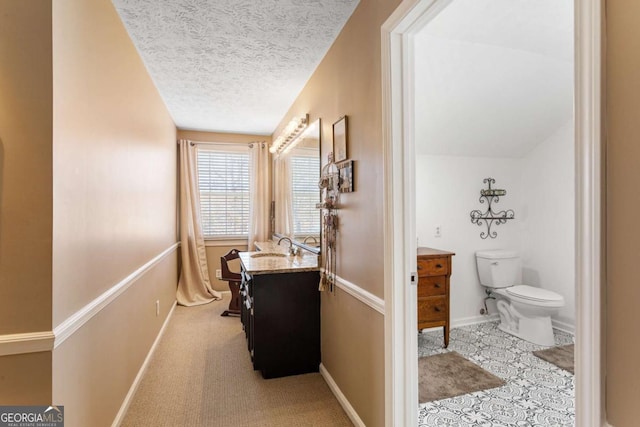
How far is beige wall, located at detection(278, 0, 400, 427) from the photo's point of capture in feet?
5.47

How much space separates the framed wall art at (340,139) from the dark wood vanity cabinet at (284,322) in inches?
36.9

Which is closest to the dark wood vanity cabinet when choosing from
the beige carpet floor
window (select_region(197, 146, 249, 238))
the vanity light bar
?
the beige carpet floor

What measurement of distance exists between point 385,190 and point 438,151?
6.48 ft

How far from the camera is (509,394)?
2.16m

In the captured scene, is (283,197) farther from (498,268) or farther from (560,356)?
(560,356)

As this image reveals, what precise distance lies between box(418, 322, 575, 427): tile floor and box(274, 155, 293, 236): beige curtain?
1.97 meters

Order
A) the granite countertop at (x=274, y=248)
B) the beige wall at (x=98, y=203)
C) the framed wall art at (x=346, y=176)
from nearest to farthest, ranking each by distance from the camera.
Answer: the beige wall at (x=98, y=203) < the framed wall art at (x=346, y=176) < the granite countertop at (x=274, y=248)

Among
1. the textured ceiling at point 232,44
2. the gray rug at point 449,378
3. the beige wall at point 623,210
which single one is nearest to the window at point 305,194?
the textured ceiling at point 232,44

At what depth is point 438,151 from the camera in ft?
10.7

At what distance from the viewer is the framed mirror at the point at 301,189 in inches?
111

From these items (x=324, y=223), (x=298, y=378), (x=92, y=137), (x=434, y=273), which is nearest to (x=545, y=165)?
(x=434, y=273)

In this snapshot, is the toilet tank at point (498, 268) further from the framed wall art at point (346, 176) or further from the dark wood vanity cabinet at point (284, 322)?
the framed wall art at point (346, 176)

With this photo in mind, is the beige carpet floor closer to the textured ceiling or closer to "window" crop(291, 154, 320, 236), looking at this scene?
"window" crop(291, 154, 320, 236)

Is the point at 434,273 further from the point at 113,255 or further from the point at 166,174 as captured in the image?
the point at 166,174
